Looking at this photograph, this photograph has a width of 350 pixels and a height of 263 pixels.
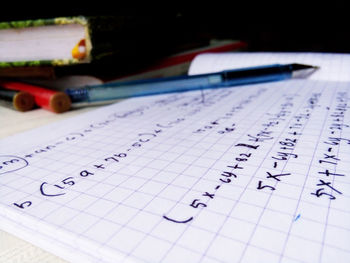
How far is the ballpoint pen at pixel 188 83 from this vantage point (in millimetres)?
598

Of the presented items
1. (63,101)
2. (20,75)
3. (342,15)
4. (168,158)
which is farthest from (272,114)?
(342,15)

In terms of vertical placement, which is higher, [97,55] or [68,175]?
[97,55]

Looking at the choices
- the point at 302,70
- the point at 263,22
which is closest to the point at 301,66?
the point at 302,70

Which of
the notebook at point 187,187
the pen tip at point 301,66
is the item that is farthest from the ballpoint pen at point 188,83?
the notebook at point 187,187

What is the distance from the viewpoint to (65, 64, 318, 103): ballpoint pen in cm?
60

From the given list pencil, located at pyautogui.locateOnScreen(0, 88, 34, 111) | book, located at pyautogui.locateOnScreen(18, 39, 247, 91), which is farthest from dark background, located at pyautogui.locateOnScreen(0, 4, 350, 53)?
pencil, located at pyautogui.locateOnScreen(0, 88, 34, 111)

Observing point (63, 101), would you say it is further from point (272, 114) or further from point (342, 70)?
point (342, 70)

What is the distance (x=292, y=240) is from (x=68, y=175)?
0.21 metres

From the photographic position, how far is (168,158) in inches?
13.0

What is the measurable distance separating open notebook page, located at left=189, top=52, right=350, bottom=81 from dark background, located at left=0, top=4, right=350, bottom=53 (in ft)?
0.42

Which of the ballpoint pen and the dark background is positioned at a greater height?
the dark background

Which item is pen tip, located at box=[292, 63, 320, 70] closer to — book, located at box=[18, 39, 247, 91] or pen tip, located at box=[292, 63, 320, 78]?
pen tip, located at box=[292, 63, 320, 78]

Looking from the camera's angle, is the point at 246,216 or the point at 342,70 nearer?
the point at 246,216

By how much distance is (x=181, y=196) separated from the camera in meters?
0.26
